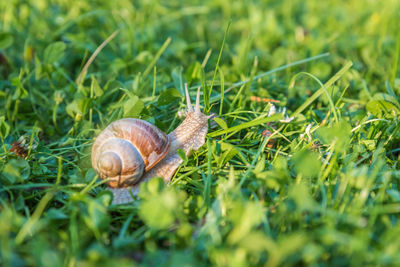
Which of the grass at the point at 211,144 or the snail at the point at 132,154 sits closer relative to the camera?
the grass at the point at 211,144

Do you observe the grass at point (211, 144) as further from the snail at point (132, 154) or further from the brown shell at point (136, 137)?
the brown shell at point (136, 137)

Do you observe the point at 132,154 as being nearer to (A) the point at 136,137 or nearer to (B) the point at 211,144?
(A) the point at 136,137

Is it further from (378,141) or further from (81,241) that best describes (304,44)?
(81,241)

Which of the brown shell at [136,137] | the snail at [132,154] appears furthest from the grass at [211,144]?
the brown shell at [136,137]

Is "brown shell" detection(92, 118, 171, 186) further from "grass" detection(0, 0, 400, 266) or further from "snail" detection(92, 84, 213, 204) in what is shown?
"grass" detection(0, 0, 400, 266)

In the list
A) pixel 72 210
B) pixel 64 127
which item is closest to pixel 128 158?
pixel 72 210

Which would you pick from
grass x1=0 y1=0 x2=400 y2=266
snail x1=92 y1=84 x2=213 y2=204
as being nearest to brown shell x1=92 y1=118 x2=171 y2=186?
snail x1=92 y1=84 x2=213 y2=204
